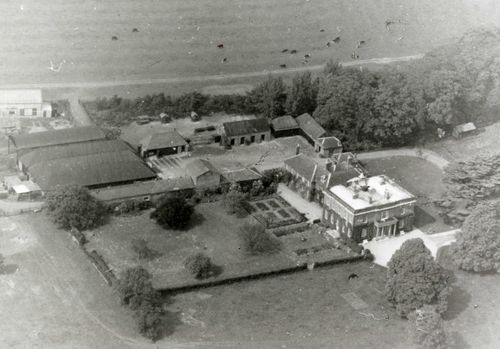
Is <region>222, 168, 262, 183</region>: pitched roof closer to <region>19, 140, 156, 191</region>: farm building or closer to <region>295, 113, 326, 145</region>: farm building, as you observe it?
<region>19, 140, 156, 191</region>: farm building

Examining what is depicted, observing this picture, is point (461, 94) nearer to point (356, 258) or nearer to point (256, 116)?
point (256, 116)

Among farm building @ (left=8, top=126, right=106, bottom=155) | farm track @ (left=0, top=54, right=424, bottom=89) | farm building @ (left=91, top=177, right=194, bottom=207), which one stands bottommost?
farm building @ (left=91, top=177, right=194, bottom=207)

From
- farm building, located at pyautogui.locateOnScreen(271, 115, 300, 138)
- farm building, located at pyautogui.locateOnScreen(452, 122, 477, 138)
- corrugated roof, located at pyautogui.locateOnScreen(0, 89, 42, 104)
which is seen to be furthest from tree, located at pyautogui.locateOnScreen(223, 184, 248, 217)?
farm building, located at pyautogui.locateOnScreen(452, 122, 477, 138)

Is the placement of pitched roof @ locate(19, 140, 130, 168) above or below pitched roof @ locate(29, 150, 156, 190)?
above

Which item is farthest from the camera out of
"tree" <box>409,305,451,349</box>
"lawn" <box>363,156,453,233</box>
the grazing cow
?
"lawn" <box>363,156,453,233</box>

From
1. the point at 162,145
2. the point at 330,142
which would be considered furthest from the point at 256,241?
the point at 330,142

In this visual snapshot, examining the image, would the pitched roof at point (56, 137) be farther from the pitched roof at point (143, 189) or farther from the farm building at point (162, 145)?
the pitched roof at point (143, 189)

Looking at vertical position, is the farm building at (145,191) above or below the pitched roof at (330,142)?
below

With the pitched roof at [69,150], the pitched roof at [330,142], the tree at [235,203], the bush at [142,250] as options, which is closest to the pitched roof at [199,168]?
the tree at [235,203]
